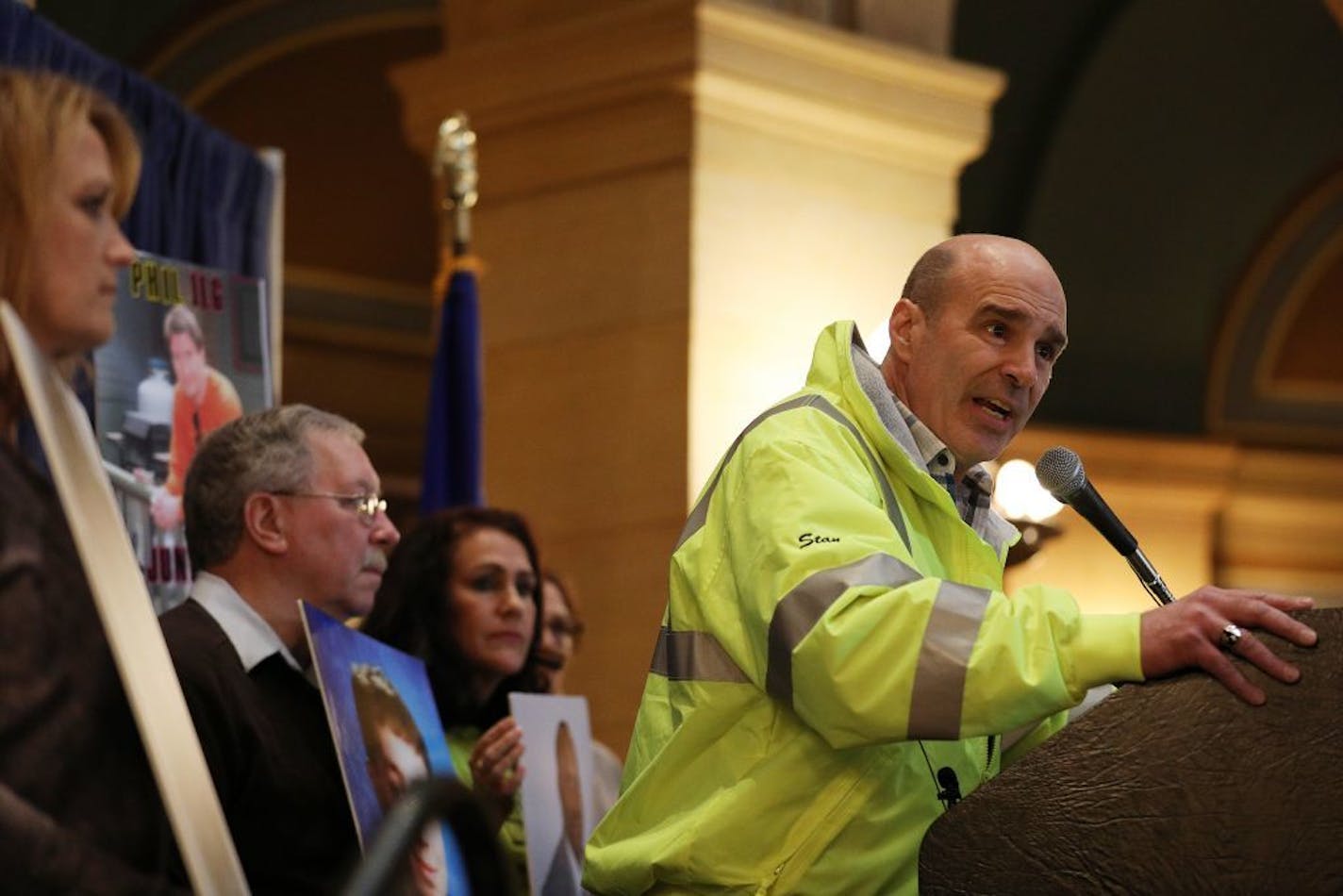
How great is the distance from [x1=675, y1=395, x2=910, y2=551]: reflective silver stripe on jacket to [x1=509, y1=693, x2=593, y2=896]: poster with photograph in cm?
149

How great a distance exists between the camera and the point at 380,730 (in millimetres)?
4105

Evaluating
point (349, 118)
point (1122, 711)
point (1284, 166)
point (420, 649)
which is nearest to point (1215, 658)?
point (1122, 711)

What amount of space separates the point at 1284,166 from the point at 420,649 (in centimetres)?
1074

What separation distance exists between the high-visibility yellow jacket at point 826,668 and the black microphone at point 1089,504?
6.1 inches

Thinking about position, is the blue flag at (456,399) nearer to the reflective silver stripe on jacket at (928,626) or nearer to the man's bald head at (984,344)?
the man's bald head at (984,344)

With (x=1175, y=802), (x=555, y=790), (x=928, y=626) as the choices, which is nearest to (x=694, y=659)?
(x=928, y=626)

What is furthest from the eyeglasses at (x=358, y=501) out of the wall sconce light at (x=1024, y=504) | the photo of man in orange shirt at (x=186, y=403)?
the wall sconce light at (x=1024, y=504)

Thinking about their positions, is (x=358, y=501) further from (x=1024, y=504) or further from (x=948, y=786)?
(x=1024, y=504)

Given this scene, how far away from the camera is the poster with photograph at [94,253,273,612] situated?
5293 mm

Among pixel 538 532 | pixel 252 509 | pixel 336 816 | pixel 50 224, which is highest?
pixel 50 224

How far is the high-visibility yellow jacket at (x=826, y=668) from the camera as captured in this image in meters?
3.22

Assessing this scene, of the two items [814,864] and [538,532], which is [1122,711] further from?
[538,532]

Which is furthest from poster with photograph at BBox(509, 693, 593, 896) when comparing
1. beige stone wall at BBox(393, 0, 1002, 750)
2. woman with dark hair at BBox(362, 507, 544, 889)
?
beige stone wall at BBox(393, 0, 1002, 750)

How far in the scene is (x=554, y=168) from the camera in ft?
26.5
